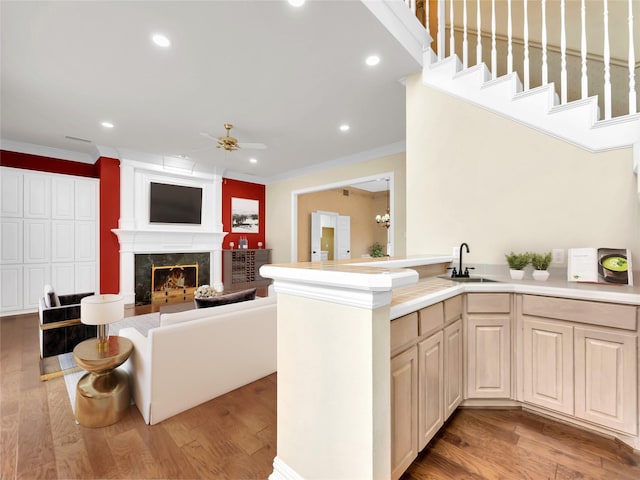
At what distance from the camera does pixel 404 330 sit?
1360 mm

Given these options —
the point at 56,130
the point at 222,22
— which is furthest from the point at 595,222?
the point at 56,130

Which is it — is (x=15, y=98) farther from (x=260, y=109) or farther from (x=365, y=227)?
(x=365, y=227)

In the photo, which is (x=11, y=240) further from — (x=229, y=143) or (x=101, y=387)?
(x=101, y=387)

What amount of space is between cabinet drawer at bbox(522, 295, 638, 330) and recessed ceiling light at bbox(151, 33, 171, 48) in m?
3.67

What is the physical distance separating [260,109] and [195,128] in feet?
4.57

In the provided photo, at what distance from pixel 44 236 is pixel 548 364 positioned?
23.8 feet


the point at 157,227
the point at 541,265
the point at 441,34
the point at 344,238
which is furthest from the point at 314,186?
the point at 541,265

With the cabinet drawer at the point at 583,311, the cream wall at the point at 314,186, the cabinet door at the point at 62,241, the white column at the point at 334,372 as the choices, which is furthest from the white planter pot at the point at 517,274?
the cabinet door at the point at 62,241

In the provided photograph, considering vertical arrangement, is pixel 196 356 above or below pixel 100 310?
below

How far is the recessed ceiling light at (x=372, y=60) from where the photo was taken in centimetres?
283

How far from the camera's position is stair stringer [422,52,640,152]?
2104 mm

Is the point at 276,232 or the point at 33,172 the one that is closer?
the point at 33,172

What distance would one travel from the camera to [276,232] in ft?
25.8

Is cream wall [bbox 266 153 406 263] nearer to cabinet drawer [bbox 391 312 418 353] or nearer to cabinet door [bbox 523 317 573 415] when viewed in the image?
cabinet door [bbox 523 317 573 415]
